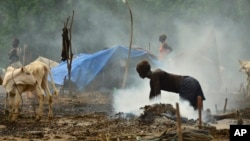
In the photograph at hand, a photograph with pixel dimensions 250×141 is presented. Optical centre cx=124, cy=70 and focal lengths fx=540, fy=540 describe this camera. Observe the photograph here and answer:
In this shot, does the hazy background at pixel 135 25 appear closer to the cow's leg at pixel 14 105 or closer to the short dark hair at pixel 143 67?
the cow's leg at pixel 14 105

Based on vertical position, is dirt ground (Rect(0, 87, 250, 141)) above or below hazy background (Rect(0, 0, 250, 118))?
below

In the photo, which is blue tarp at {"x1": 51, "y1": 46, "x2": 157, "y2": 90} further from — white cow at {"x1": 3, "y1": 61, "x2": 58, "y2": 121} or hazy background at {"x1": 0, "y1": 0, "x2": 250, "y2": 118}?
white cow at {"x1": 3, "y1": 61, "x2": 58, "y2": 121}

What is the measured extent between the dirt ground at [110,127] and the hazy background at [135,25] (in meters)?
14.0

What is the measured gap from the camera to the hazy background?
26844mm

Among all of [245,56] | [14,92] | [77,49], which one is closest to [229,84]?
[245,56]

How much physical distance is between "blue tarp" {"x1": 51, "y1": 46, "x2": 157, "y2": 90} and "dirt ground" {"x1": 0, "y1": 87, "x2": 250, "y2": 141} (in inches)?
312

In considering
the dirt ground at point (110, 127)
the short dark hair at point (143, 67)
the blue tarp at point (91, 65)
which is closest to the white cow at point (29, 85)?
the dirt ground at point (110, 127)

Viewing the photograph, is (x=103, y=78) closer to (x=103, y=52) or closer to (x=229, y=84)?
(x=103, y=52)

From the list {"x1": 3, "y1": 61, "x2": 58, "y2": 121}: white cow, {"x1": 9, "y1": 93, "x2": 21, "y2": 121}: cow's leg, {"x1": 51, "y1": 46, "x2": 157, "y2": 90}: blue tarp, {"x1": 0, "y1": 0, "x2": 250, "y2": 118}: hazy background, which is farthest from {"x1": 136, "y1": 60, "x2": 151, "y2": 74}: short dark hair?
{"x1": 0, "y1": 0, "x2": 250, "y2": 118}: hazy background

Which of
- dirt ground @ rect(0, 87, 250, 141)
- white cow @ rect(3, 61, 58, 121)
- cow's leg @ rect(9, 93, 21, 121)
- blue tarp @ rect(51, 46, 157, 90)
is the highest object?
blue tarp @ rect(51, 46, 157, 90)

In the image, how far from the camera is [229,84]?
2592 cm

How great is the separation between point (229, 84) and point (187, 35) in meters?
3.45

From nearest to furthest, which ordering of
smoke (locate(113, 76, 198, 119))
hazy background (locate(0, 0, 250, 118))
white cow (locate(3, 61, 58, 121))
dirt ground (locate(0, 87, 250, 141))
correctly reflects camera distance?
dirt ground (locate(0, 87, 250, 141)) < smoke (locate(113, 76, 198, 119)) < white cow (locate(3, 61, 58, 121)) < hazy background (locate(0, 0, 250, 118))

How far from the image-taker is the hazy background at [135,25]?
88.1ft
